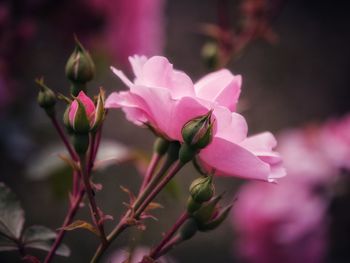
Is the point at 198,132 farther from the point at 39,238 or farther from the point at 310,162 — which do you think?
the point at 310,162

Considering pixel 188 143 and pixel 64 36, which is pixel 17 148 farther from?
pixel 188 143

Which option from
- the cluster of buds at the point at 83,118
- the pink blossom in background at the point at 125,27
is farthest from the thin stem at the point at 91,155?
the pink blossom in background at the point at 125,27

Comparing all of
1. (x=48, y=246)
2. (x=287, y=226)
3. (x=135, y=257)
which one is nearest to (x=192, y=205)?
(x=48, y=246)

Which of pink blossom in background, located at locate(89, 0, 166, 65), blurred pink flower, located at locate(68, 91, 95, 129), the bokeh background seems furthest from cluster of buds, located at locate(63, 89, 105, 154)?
pink blossom in background, located at locate(89, 0, 166, 65)

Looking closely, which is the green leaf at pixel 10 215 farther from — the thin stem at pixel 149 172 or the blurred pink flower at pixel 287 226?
the blurred pink flower at pixel 287 226

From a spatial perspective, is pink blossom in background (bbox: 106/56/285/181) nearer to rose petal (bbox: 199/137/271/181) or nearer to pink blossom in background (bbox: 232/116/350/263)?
rose petal (bbox: 199/137/271/181)

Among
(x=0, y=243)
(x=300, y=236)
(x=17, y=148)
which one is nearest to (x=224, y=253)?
(x=300, y=236)

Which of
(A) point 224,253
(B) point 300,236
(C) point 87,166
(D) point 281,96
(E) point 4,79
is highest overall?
(C) point 87,166
